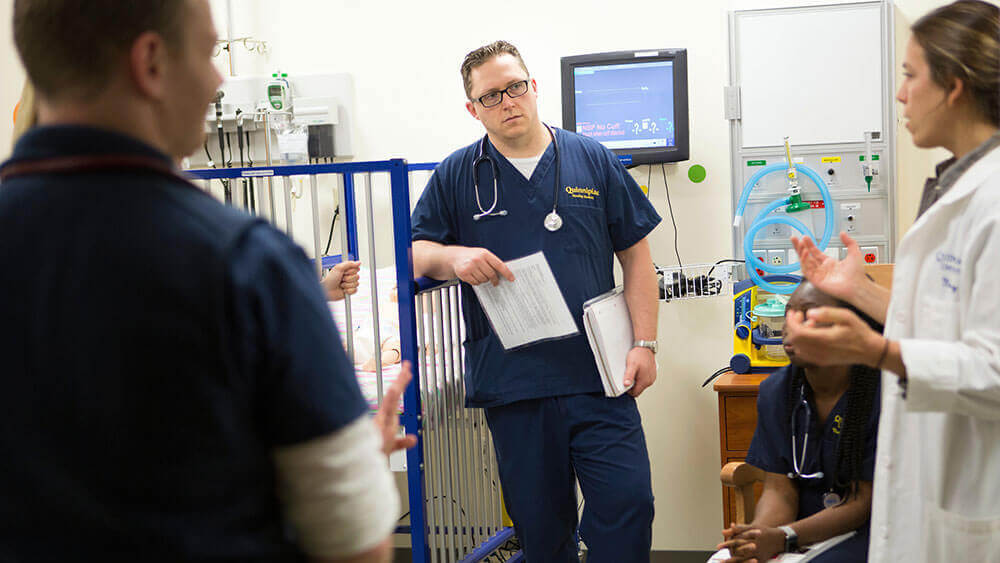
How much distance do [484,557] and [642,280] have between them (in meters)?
1.12

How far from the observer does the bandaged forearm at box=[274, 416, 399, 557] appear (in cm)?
81

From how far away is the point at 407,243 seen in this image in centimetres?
234

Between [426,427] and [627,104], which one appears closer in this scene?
[426,427]

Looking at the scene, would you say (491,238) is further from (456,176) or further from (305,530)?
(305,530)

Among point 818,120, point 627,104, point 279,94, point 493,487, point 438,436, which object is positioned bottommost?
point 493,487

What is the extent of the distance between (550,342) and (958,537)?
1.15m

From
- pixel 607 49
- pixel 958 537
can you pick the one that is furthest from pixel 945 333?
pixel 607 49

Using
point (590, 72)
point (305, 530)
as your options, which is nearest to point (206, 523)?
point (305, 530)

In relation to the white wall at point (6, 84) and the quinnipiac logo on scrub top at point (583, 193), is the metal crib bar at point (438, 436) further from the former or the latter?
the white wall at point (6, 84)

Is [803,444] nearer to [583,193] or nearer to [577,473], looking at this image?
[577,473]

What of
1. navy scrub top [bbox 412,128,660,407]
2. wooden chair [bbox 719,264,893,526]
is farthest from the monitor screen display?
wooden chair [bbox 719,264,893,526]

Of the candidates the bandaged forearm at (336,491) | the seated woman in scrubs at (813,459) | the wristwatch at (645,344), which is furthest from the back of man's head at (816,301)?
the bandaged forearm at (336,491)

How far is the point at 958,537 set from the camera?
1452 mm

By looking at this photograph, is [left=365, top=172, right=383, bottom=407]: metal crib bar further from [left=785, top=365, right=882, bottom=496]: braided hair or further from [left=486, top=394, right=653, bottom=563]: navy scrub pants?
[left=785, top=365, right=882, bottom=496]: braided hair
